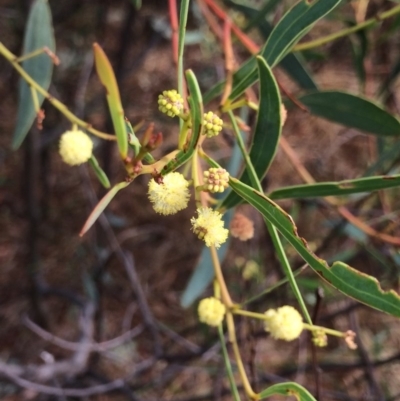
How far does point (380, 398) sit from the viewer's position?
1.45 meters

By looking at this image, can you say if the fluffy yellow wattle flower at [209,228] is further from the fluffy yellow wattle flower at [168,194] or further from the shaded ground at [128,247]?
the shaded ground at [128,247]

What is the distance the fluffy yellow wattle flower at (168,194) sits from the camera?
556mm

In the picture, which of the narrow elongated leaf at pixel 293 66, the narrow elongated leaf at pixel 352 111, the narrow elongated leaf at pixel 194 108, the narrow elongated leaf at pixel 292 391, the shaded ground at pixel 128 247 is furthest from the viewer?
the shaded ground at pixel 128 247

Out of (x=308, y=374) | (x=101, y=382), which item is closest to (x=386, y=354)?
(x=308, y=374)

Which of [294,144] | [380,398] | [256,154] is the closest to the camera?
[256,154]

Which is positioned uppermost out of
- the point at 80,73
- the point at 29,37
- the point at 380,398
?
the point at 80,73

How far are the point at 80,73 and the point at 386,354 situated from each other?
1.82m

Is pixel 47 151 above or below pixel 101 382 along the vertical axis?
above

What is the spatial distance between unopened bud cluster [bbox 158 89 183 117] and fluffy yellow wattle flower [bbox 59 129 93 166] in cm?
27

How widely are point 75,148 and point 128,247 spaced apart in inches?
62.5

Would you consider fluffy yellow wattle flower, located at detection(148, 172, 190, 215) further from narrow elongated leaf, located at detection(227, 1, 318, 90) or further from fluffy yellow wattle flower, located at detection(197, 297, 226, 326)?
narrow elongated leaf, located at detection(227, 1, 318, 90)

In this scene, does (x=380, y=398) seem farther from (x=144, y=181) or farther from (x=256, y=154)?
(x=144, y=181)

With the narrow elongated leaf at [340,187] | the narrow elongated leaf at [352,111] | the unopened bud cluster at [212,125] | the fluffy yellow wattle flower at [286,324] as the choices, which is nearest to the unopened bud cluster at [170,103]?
the unopened bud cluster at [212,125]

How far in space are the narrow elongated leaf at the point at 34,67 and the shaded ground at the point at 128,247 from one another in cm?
73
